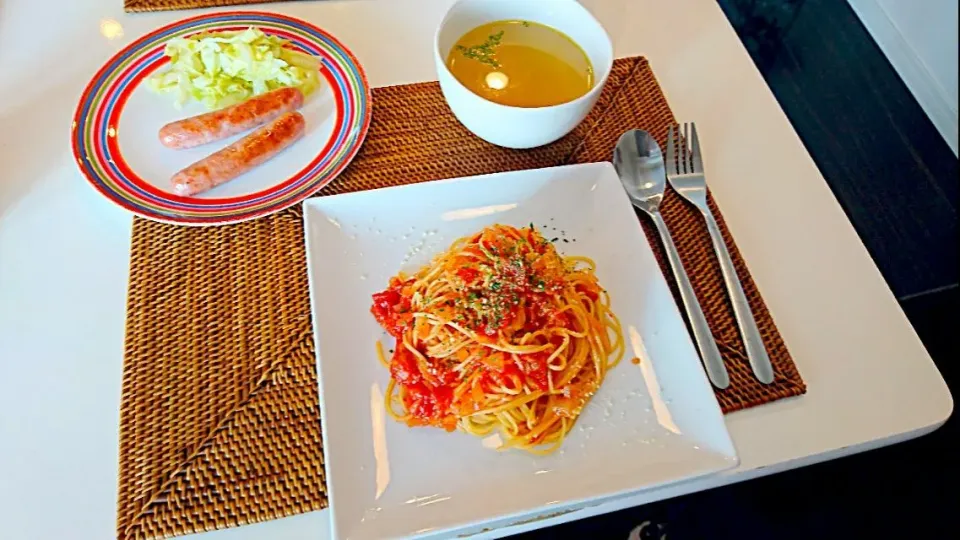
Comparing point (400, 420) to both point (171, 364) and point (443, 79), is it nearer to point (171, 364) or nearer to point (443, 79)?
point (171, 364)

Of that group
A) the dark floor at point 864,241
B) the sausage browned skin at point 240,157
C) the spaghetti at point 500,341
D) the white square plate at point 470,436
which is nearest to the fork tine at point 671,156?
the white square plate at point 470,436

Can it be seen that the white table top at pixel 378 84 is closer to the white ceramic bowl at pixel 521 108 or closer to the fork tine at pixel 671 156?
the fork tine at pixel 671 156

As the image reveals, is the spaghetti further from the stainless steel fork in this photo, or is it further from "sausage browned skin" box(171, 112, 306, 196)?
"sausage browned skin" box(171, 112, 306, 196)

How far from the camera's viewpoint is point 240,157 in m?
1.11

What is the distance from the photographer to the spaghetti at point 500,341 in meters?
0.91

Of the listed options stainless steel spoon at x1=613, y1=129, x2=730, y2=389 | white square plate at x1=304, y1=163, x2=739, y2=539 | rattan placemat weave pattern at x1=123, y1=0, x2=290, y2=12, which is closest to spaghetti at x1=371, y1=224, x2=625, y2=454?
white square plate at x1=304, y1=163, x2=739, y2=539

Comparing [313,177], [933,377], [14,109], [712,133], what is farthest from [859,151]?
[14,109]

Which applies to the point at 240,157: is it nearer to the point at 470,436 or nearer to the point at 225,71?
the point at 225,71

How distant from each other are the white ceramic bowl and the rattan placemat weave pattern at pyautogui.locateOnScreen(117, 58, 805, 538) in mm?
91

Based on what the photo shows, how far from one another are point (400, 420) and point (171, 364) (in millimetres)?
347

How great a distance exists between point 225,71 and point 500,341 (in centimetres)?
72

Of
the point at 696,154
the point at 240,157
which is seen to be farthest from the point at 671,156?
the point at 240,157

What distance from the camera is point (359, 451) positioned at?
86 cm

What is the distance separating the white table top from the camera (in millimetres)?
908
